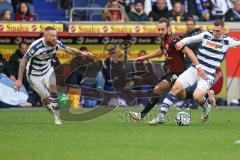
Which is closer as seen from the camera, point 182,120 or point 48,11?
point 182,120

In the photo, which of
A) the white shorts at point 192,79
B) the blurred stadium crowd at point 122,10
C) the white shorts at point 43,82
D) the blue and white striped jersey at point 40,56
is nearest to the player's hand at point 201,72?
the white shorts at point 192,79

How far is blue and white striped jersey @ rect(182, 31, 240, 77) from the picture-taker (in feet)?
57.9

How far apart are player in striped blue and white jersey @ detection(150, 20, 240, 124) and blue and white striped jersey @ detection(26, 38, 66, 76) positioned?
271 centimetres

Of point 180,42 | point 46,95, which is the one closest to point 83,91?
point 46,95

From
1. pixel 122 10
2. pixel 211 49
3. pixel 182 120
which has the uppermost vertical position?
pixel 122 10

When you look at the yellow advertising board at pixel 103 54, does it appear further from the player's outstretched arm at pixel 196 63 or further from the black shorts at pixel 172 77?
the player's outstretched arm at pixel 196 63

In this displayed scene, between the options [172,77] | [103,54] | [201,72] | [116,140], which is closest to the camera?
[116,140]

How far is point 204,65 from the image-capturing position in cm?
1781

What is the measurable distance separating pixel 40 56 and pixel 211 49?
3772mm

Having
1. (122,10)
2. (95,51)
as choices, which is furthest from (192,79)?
(122,10)

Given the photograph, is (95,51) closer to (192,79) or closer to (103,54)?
(103,54)

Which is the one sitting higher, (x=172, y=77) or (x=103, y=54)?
(x=172, y=77)

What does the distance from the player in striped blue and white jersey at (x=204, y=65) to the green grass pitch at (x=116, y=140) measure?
0.52 m

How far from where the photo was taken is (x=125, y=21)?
1055 inches
